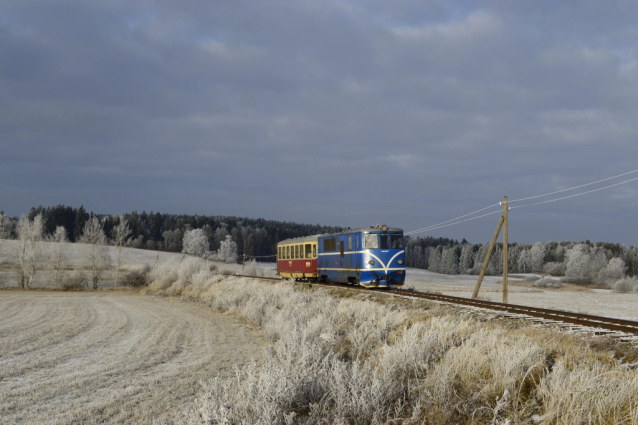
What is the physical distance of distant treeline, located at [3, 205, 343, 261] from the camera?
390 ft

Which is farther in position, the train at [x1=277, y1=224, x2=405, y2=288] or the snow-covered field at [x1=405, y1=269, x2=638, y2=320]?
the train at [x1=277, y1=224, x2=405, y2=288]

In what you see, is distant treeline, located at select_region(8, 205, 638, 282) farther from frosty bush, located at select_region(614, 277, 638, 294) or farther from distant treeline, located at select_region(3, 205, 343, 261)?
frosty bush, located at select_region(614, 277, 638, 294)

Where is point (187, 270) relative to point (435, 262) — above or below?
above

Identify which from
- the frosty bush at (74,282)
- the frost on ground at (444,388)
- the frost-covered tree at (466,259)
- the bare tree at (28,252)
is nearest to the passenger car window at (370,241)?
the frost on ground at (444,388)

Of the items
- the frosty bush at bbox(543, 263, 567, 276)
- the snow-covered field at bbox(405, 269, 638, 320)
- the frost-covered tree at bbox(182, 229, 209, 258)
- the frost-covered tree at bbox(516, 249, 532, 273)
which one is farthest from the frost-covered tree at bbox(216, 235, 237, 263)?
the frost-covered tree at bbox(516, 249, 532, 273)

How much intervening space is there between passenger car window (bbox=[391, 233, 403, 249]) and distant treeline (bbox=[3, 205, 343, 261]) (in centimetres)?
9042

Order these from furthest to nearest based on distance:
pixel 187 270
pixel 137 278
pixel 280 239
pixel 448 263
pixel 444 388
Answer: pixel 280 239
pixel 448 263
pixel 137 278
pixel 187 270
pixel 444 388

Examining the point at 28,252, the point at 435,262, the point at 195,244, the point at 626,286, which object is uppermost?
the point at 195,244

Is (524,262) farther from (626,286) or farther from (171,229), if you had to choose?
(171,229)

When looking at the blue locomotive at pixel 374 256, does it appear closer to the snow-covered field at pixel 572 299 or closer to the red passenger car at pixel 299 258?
Answer: the red passenger car at pixel 299 258

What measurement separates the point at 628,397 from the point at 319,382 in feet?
11.9

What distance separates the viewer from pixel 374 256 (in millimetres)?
22938

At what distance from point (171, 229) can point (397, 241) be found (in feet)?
381

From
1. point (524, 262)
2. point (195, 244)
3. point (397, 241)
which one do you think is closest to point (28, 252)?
point (397, 241)
